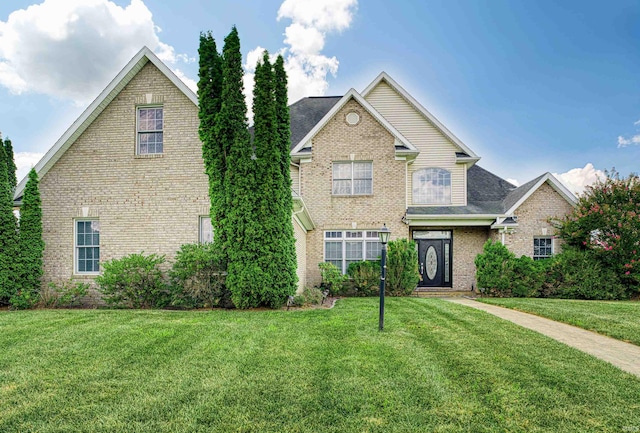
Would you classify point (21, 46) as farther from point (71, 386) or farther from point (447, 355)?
point (447, 355)

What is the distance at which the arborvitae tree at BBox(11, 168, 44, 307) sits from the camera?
10.4 m

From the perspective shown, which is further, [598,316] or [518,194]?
[518,194]

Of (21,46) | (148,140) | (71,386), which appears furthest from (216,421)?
(21,46)

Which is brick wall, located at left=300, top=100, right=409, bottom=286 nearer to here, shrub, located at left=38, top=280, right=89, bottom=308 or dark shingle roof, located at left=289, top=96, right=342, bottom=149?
dark shingle roof, located at left=289, top=96, right=342, bottom=149

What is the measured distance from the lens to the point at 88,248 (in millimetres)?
11203

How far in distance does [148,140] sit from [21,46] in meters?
5.00

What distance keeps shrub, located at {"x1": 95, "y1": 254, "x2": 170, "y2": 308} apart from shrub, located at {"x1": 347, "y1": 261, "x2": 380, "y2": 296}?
6.72 meters

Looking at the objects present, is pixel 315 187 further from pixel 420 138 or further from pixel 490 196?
pixel 490 196

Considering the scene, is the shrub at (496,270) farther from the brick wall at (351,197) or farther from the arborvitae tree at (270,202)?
the arborvitae tree at (270,202)

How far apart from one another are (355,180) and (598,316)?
902 cm

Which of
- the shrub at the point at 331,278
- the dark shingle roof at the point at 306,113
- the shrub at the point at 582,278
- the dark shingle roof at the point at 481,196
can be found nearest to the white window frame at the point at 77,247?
the shrub at the point at 331,278


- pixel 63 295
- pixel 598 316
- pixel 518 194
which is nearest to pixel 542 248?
pixel 518 194

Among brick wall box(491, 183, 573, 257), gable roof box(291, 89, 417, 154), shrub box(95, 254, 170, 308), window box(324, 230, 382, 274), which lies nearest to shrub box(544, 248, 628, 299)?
brick wall box(491, 183, 573, 257)

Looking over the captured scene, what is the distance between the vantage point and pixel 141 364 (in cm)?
475
